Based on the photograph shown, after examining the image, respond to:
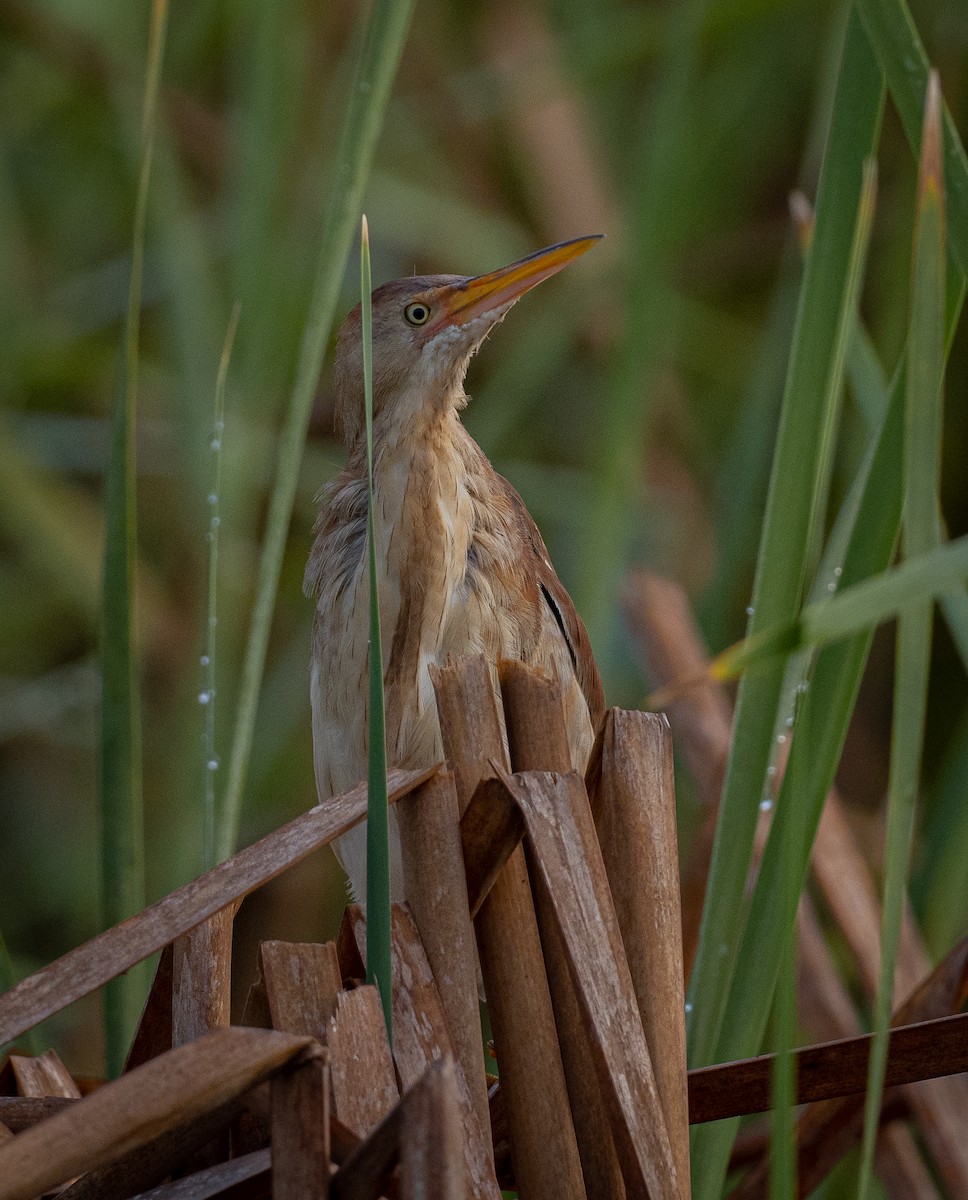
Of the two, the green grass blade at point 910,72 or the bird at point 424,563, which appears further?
the bird at point 424,563

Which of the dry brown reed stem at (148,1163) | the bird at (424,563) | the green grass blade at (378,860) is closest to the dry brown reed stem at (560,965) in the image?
the green grass blade at (378,860)

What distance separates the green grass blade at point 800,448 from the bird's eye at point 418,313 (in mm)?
642

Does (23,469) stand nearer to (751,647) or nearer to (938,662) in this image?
(938,662)

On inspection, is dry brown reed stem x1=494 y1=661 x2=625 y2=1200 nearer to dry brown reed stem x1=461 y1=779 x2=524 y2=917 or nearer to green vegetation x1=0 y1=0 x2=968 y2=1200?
dry brown reed stem x1=461 y1=779 x2=524 y2=917

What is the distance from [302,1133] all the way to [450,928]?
0.20 meters

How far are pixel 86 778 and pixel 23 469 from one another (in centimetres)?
55

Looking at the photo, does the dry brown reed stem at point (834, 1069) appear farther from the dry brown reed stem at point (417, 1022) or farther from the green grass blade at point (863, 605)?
the green grass blade at point (863, 605)

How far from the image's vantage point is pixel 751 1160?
4.68 feet

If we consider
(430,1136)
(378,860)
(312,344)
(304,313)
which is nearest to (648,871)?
(378,860)

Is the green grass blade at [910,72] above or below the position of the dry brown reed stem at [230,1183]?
above

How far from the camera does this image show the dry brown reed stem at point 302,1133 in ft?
2.30

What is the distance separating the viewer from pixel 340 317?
2.54 meters

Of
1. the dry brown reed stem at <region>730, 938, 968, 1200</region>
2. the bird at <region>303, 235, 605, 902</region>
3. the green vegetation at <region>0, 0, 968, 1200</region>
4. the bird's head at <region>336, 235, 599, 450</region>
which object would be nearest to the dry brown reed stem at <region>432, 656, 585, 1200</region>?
the bird at <region>303, 235, 605, 902</region>

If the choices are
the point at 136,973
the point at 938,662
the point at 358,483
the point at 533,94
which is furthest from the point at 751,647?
the point at 533,94
